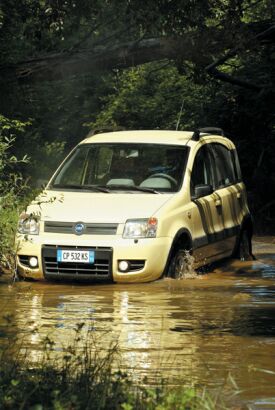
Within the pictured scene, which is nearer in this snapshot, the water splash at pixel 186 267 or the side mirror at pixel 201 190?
the water splash at pixel 186 267

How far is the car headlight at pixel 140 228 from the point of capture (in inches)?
502

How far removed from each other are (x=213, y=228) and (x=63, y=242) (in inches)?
91.0

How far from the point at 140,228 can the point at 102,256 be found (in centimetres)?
50

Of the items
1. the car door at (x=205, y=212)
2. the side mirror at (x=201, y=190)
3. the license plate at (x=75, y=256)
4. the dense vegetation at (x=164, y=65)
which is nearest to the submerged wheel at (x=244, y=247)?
the car door at (x=205, y=212)

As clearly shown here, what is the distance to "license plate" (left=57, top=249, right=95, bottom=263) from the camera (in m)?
12.8

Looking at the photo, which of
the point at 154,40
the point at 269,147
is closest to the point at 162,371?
the point at 154,40

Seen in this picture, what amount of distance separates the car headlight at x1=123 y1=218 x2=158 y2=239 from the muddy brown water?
1.84ft

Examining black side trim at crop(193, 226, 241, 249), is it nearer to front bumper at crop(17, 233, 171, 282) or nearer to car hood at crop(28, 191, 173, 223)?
car hood at crop(28, 191, 173, 223)

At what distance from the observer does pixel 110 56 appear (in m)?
20.5

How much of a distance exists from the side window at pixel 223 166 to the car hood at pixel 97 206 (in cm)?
179

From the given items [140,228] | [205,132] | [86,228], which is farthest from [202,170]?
[86,228]

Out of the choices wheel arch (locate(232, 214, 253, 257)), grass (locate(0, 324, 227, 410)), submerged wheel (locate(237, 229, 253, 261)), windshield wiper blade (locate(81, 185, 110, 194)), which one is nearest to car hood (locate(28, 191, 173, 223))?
windshield wiper blade (locate(81, 185, 110, 194))

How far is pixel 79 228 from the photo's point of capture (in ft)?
42.3

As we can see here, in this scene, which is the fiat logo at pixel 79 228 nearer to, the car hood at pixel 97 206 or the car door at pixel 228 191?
the car hood at pixel 97 206
